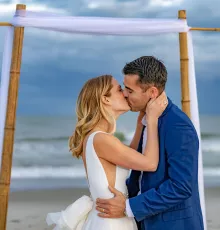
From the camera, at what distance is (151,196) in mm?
1869

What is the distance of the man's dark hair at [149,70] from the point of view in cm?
188

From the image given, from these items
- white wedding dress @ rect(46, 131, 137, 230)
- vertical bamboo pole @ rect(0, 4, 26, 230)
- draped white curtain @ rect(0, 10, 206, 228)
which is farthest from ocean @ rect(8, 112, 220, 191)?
white wedding dress @ rect(46, 131, 137, 230)

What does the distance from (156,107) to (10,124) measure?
1.95 meters

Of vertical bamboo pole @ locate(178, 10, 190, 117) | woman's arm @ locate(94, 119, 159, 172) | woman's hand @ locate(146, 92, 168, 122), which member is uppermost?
vertical bamboo pole @ locate(178, 10, 190, 117)

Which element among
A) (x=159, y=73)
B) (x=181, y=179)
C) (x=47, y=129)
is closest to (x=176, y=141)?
(x=181, y=179)

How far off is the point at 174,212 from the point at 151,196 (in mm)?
117

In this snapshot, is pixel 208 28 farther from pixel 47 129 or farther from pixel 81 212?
pixel 47 129

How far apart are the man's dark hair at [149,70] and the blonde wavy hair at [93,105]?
17 centimetres

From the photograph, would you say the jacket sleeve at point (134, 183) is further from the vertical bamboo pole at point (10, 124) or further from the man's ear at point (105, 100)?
the vertical bamboo pole at point (10, 124)

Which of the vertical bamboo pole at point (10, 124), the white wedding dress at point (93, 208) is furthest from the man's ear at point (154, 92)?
the vertical bamboo pole at point (10, 124)

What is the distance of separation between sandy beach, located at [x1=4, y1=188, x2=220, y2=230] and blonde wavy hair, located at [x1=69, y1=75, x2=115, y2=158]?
11.5 feet

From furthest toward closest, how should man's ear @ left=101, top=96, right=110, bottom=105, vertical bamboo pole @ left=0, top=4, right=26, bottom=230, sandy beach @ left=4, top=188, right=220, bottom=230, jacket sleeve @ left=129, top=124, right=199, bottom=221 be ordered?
sandy beach @ left=4, top=188, right=220, bottom=230, vertical bamboo pole @ left=0, top=4, right=26, bottom=230, man's ear @ left=101, top=96, right=110, bottom=105, jacket sleeve @ left=129, top=124, right=199, bottom=221

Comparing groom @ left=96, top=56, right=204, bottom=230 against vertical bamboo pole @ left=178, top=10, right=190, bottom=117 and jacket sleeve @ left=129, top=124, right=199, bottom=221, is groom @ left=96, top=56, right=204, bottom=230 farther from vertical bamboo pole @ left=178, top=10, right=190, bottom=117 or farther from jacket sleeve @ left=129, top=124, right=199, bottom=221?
vertical bamboo pole @ left=178, top=10, right=190, bottom=117

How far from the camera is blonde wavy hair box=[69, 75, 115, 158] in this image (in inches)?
79.7
